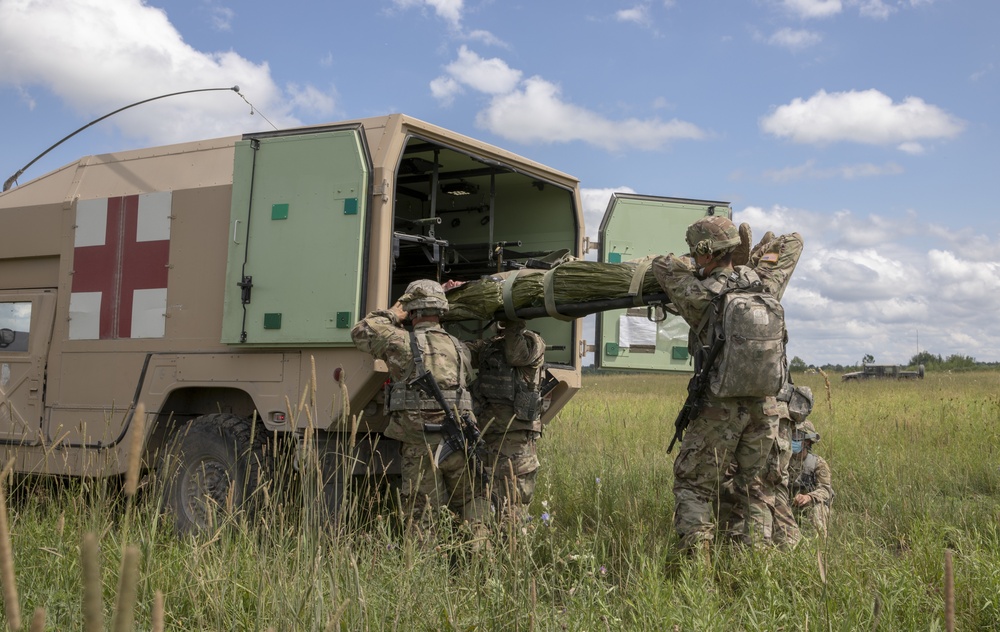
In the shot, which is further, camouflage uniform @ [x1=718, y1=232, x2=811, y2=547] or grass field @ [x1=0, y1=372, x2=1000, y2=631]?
camouflage uniform @ [x1=718, y1=232, x2=811, y2=547]

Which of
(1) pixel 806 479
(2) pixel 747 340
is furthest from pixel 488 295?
(1) pixel 806 479

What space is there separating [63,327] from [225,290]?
1548 millimetres

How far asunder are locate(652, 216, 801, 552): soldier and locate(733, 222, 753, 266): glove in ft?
0.53

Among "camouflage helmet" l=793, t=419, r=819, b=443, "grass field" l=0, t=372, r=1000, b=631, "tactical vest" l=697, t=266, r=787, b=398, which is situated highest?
"tactical vest" l=697, t=266, r=787, b=398

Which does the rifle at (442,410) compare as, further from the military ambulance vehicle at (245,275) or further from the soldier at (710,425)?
the soldier at (710,425)

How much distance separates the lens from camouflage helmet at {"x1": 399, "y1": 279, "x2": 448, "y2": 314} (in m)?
4.73

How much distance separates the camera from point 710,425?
4289 mm

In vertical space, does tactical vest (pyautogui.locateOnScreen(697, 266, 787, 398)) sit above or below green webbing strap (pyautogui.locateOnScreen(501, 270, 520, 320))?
below

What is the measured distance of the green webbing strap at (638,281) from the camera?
4.48 m

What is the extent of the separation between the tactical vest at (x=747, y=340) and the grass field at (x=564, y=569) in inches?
29.4

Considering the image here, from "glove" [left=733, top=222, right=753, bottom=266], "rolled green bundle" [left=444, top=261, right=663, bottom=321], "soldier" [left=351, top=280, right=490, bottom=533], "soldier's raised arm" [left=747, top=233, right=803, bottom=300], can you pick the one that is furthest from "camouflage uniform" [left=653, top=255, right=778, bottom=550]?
"soldier" [left=351, top=280, right=490, bottom=533]

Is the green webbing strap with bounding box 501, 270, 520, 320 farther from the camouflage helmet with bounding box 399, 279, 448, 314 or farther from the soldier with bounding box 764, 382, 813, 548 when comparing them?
the soldier with bounding box 764, 382, 813, 548

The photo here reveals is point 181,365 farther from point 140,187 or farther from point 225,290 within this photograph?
point 140,187

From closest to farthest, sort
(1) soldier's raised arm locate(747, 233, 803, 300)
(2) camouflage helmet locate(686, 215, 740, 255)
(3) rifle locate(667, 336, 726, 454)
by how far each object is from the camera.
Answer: (3) rifle locate(667, 336, 726, 454) < (2) camouflage helmet locate(686, 215, 740, 255) < (1) soldier's raised arm locate(747, 233, 803, 300)
